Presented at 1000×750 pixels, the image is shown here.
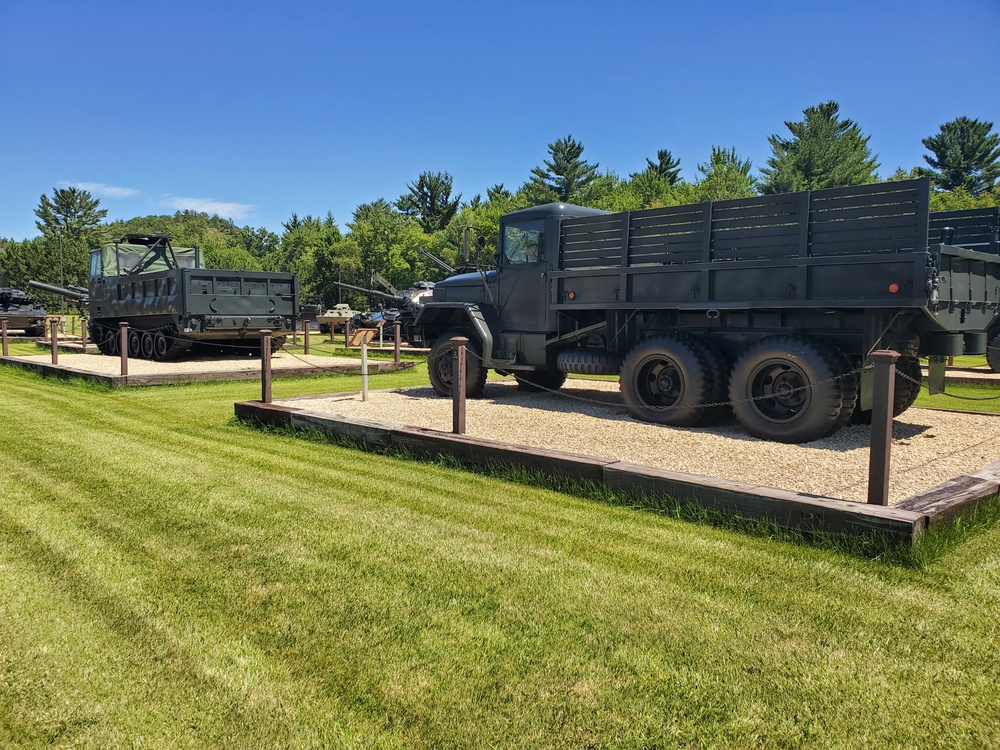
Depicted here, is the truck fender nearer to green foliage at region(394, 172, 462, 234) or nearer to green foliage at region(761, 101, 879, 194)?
green foliage at region(761, 101, 879, 194)

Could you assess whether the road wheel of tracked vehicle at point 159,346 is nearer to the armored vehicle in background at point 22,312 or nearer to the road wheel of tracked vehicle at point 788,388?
the road wheel of tracked vehicle at point 788,388

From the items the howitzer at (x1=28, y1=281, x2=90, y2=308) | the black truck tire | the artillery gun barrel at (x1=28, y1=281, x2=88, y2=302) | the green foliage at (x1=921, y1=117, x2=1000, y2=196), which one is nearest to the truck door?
the black truck tire

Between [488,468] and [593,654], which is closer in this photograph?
[593,654]

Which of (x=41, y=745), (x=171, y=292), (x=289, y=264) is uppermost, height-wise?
(x=289, y=264)

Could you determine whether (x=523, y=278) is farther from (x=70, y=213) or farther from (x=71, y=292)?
(x=70, y=213)

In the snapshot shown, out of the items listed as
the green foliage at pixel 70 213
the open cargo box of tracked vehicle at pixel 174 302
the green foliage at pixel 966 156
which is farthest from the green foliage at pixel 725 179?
the green foliage at pixel 70 213

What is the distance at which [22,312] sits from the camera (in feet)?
99.7

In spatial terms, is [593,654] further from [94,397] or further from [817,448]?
[94,397]

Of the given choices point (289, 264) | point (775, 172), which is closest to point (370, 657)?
point (775, 172)

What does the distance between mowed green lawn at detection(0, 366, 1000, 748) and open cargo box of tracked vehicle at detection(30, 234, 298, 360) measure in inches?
490

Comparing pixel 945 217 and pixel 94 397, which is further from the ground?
pixel 945 217

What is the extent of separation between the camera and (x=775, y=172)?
48594 mm

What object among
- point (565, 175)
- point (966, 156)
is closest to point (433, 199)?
point (565, 175)

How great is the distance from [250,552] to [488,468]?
2.51 metres
